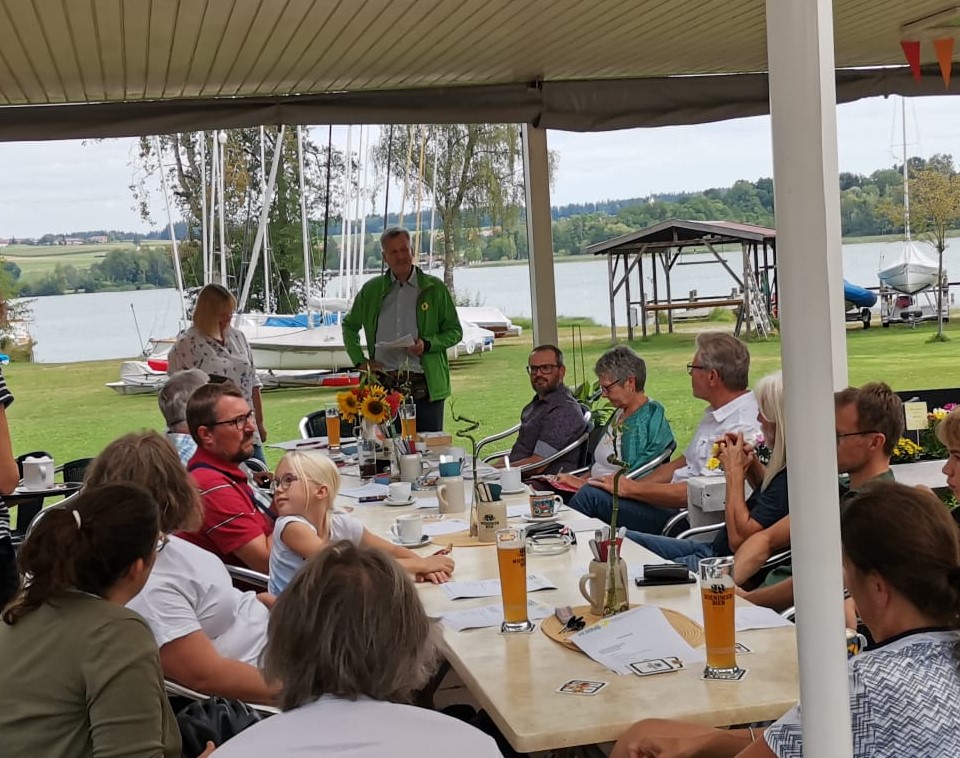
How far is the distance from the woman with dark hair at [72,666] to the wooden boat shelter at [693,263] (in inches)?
531

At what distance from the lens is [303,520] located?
3125 mm

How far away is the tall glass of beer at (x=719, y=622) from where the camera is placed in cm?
212

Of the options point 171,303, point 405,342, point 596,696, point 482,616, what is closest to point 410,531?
point 482,616

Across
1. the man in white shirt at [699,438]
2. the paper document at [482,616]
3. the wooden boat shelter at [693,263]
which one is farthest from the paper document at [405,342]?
the wooden boat shelter at [693,263]

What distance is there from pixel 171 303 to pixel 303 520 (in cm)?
1247

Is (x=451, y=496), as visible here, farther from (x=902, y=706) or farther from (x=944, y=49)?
(x=944, y=49)

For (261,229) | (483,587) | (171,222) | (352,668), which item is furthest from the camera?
(171,222)

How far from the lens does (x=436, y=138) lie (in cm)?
1531

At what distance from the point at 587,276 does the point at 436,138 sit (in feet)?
20.2

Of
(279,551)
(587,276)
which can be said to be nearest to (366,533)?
(279,551)

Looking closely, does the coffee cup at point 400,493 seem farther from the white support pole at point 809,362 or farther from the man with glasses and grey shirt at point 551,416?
the white support pole at point 809,362

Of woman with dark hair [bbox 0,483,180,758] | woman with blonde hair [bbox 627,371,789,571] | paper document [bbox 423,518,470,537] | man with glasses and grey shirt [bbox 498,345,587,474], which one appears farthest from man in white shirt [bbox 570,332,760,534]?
woman with dark hair [bbox 0,483,180,758]

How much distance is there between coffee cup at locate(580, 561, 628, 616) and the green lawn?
1020cm

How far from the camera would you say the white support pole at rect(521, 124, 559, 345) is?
7.34 metres
